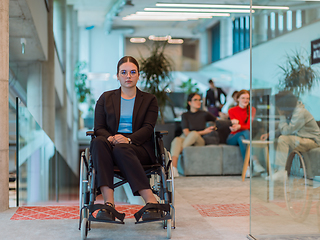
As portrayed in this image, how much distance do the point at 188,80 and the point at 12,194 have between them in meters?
7.93

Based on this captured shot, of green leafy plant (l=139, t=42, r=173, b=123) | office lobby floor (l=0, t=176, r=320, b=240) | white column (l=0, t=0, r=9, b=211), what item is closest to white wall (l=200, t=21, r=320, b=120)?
office lobby floor (l=0, t=176, r=320, b=240)

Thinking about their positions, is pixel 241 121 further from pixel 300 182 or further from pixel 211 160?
pixel 300 182

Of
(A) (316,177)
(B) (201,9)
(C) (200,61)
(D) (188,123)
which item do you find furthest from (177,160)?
(C) (200,61)

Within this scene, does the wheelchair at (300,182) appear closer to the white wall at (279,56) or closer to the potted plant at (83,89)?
the white wall at (279,56)

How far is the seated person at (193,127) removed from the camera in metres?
4.96

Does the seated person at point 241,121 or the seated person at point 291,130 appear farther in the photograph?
the seated person at point 241,121

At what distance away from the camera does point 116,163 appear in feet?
7.43

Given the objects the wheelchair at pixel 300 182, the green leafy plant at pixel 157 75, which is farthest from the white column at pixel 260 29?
the green leafy plant at pixel 157 75

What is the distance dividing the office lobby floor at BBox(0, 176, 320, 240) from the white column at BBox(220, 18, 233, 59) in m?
8.50

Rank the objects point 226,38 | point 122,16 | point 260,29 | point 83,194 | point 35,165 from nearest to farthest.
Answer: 1. point 260,29
2. point 83,194
3. point 35,165
4. point 122,16
5. point 226,38

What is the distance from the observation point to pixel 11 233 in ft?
7.22

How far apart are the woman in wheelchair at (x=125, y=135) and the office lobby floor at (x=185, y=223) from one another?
0.30 metres

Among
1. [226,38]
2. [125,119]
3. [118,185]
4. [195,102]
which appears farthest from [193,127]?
[226,38]

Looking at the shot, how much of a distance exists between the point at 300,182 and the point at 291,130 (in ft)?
0.95
